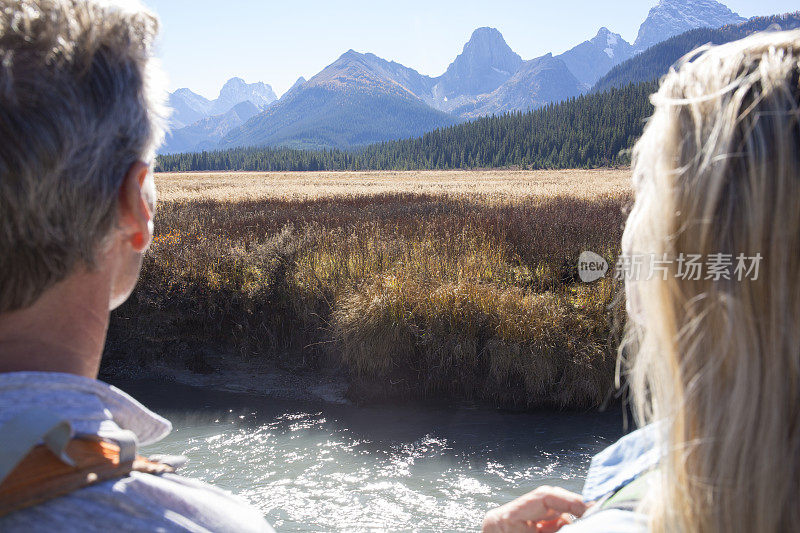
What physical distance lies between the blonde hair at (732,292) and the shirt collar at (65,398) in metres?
0.91

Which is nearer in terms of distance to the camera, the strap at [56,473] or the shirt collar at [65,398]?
the strap at [56,473]

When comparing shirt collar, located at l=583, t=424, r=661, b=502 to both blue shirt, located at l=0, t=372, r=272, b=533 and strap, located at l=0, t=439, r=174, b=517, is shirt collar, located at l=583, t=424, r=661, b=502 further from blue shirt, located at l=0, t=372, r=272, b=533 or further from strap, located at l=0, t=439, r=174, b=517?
strap, located at l=0, t=439, r=174, b=517

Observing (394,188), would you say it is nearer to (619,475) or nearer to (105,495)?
(619,475)

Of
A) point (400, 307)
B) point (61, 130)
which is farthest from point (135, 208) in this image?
point (400, 307)

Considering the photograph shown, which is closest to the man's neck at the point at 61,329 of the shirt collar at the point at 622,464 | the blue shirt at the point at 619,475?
the blue shirt at the point at 619,475

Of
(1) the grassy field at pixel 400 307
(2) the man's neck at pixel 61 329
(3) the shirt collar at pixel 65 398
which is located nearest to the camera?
(3) the shirt collar at pixel 65 398

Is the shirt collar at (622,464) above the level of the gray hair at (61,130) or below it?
below

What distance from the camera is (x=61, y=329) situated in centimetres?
103

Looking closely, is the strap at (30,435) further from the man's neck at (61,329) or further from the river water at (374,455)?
the river water at (374,455)

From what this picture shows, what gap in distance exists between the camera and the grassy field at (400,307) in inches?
283

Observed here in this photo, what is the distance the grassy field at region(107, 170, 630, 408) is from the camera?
7184mm

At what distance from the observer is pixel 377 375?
7555 mm

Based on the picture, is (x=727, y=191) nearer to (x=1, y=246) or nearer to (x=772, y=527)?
(x=772, y=527)

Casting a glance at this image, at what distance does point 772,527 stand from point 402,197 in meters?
20.3
